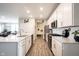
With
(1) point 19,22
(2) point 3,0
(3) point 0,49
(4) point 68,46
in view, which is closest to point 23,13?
(1) point 19,22

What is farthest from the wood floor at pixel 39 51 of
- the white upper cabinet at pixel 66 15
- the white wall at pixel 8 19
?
the white wall at pixel 8 19

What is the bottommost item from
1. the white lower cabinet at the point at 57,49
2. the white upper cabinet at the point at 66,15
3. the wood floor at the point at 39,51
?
the wood floor at the point at 39,51

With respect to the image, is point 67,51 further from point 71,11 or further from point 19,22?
point 19,22

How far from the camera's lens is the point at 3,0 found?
2.82 ft

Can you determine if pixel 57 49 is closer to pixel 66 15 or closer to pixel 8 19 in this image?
pixel 66 15

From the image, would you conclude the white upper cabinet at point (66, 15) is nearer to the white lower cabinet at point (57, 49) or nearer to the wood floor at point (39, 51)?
the white lower cabinet at point (57, 49)

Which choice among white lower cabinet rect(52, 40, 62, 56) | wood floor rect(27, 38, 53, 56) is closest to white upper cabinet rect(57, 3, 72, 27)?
white lower cabinet rect(52, 40, 62, 56)

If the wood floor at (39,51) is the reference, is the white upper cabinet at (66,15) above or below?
above

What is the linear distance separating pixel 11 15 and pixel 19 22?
0.62 m

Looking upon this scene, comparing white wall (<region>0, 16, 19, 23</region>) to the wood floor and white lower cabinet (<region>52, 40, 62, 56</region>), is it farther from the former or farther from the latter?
white lower cabinet (<region>52, 40, 62, 56</region>)

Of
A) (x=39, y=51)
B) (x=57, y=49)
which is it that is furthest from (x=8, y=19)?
(x=57, y=49)

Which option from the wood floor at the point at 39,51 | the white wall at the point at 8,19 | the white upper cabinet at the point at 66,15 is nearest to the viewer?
the white upper cabinet at the point at 66,15

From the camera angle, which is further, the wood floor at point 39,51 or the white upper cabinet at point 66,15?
the wood floor at point 39,51

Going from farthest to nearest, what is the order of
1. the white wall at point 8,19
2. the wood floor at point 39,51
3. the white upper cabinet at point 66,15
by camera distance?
the white wall at point 8,19 < the wood floor at point 39,51 < the white upper cabinet at point 66,15
